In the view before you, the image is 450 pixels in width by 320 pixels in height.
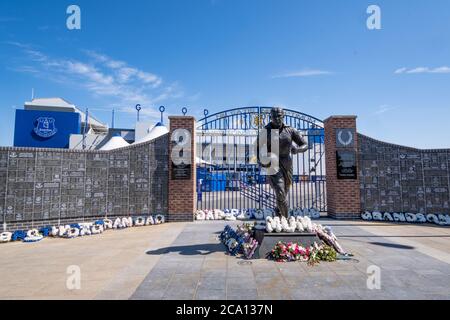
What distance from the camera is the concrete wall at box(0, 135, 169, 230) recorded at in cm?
744

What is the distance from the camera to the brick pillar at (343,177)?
9867 mm

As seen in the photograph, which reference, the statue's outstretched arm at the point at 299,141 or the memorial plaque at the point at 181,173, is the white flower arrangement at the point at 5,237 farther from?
the statue's outstretched arm at the point at 299,141

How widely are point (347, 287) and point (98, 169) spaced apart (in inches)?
323

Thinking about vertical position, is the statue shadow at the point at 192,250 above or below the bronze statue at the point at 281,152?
below

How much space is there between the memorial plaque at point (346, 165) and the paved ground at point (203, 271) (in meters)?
3.21

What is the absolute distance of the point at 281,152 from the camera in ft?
18.8

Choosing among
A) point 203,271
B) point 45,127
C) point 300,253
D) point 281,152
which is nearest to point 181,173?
point 281,152

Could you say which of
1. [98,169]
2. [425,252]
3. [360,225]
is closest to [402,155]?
[360,225]

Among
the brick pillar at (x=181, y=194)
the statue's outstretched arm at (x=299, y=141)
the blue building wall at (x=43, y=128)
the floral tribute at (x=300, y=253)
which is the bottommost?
the floral tribute at (x=300, y=253)

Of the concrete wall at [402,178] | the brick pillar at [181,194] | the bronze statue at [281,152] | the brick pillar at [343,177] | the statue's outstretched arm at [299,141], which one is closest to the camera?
the bronze statue at [281,152]

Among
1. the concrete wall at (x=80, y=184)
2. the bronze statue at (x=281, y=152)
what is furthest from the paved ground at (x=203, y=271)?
the bronze statue at (x=281, y=152)

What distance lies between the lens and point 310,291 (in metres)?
3.54

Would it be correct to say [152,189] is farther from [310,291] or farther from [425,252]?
[425,252]

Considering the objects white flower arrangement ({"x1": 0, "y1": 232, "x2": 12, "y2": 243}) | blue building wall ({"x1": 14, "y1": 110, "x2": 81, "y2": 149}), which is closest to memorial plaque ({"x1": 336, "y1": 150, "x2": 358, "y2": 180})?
white flower arrangement ({"x1": 0, "y1": 232, "x2": 12, "y2": 243})
